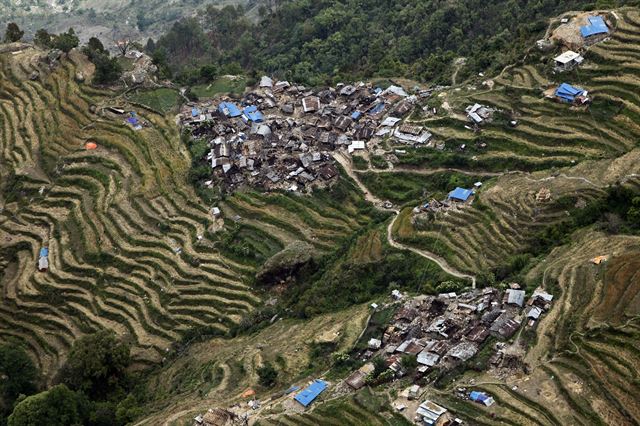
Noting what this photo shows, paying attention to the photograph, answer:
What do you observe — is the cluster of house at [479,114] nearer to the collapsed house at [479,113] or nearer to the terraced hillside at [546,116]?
the collapsed house at [479,113]

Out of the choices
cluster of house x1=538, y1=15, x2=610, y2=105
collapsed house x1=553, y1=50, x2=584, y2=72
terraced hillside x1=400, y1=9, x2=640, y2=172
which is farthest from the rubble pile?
collapsed house x1=553, y1=50, x2=584, y2=72

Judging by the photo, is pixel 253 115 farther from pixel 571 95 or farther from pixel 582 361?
pixel 582 361

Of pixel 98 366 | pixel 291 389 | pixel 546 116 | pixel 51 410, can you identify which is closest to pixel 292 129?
pixel 546 116

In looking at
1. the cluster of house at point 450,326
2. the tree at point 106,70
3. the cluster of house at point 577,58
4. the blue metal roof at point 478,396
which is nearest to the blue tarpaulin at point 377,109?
the cluster of house at point 577,58

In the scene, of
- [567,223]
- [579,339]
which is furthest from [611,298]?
[567,223]

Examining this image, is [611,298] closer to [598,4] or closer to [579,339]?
[579,339]

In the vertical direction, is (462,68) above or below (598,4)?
below
